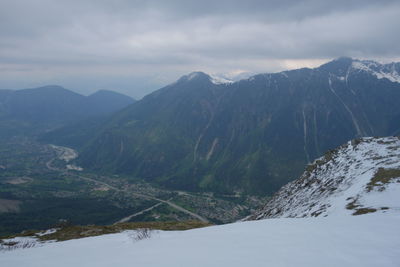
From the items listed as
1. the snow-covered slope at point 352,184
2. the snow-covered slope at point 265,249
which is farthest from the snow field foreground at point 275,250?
the snow-covered slope at point 352,184

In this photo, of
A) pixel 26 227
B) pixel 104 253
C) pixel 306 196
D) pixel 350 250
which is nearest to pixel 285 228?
pixel 350 250

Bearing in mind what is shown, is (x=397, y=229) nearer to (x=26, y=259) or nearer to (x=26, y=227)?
(x=26, y=259)

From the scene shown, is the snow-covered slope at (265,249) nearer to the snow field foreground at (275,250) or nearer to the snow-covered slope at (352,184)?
the snow field foreground at (275,250)

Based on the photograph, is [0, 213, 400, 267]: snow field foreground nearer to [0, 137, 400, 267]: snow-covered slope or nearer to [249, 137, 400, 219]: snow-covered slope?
[0, 137, 400, 267]: snow-covered slope

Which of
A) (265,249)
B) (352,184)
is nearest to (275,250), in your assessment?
(265,249)

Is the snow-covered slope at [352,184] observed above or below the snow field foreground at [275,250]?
below

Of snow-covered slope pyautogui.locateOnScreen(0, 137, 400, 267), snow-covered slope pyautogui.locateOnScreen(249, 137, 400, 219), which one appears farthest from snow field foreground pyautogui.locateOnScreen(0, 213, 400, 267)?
snow-covered slope pyautogui.locateOnScreen(249, 137, 400, 219)
